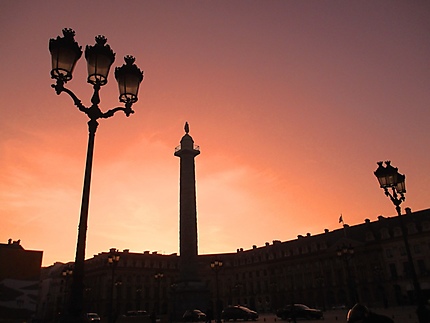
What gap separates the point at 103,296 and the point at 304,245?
4564 centimetres

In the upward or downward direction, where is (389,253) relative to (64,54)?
upward

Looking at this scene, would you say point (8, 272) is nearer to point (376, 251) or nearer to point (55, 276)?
point (55, 276)

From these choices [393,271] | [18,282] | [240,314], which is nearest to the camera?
[240,314]

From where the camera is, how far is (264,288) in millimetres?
83375

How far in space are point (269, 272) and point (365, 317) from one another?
79.5 metres

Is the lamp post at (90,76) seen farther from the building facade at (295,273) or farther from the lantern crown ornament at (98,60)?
the building facade at (295,273)

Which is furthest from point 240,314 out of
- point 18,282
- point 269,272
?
point 269,272

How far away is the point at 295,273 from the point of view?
78062 millimetres

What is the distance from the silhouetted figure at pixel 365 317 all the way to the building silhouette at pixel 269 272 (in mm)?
38169

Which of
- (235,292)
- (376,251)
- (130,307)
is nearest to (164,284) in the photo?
(130,307)

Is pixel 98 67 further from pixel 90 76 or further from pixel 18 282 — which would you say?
pixel 18 282

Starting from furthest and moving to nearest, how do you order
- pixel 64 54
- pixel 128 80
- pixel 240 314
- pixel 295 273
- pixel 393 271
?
pixel 295 273 → pixel 393 271 → pixel 240 314 → pixel 128 80 → pixel 64 54

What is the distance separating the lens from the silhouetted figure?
780 cm

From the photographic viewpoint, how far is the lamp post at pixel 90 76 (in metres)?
8.11
